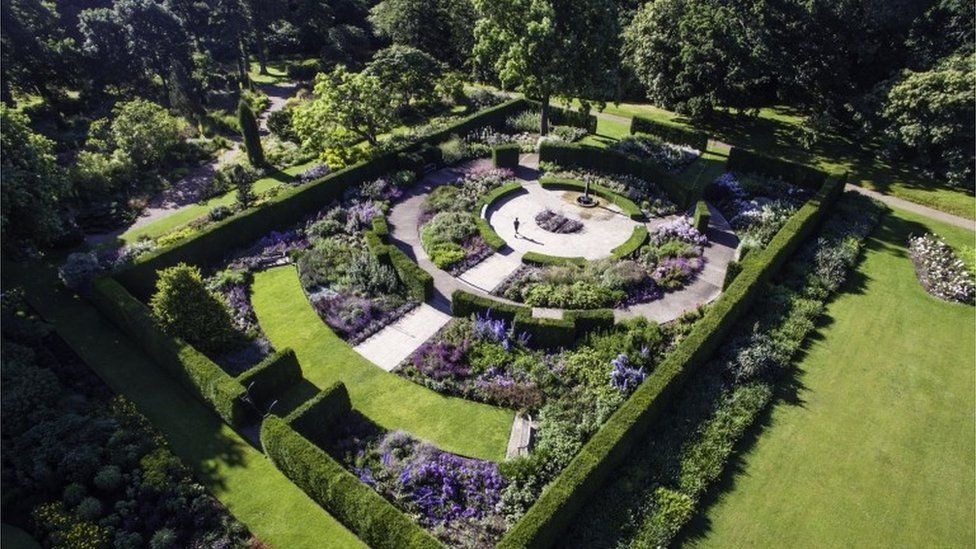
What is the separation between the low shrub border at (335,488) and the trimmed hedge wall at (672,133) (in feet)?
121

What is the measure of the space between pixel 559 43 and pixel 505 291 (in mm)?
21341

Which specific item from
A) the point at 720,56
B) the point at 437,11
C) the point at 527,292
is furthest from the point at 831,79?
the point at 437,11

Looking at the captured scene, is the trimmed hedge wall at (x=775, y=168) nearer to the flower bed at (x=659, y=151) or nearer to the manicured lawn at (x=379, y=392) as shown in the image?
the flower bed at (x=659, y=151)

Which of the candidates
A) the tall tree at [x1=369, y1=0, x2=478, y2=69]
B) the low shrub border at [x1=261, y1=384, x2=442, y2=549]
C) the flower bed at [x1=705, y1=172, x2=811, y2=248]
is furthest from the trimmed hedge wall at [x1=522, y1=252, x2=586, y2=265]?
the tall tree at [x1=369, y1=0, x2=478, y2=69]

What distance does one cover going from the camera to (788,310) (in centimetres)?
2791

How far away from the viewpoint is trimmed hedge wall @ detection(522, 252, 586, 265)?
3123 centimetres

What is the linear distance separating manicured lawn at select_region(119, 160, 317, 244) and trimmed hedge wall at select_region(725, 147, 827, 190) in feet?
105

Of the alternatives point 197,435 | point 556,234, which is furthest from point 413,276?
point 197,435

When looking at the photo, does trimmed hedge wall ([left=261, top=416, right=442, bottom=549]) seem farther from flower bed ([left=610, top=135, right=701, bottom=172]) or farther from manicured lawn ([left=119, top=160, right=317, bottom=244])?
flower bed ([left=610, top=135, right=701, bottom=172])

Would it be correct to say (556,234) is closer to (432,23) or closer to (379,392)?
(379,392)

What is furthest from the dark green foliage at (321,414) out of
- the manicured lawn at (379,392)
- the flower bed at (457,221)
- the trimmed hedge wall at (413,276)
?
the flower bed at (457,221)

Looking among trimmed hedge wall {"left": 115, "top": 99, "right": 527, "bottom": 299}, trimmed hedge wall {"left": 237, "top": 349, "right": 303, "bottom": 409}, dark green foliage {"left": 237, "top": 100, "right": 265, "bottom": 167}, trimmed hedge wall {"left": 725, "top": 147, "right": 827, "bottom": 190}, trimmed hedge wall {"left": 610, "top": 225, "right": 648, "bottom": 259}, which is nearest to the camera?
trimmed hedge wall {"left": 237, "top": 349, "right": 303, "bottom": 409}

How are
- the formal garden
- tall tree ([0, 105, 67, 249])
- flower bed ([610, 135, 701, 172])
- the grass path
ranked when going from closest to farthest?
1. the grass path
2. the formal garden
3. tall tree ([0, 105, 67, 249])
4. flower bed ([610, 135, 701, 172])

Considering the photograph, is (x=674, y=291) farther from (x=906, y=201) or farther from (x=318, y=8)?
(x=318, y=8)
